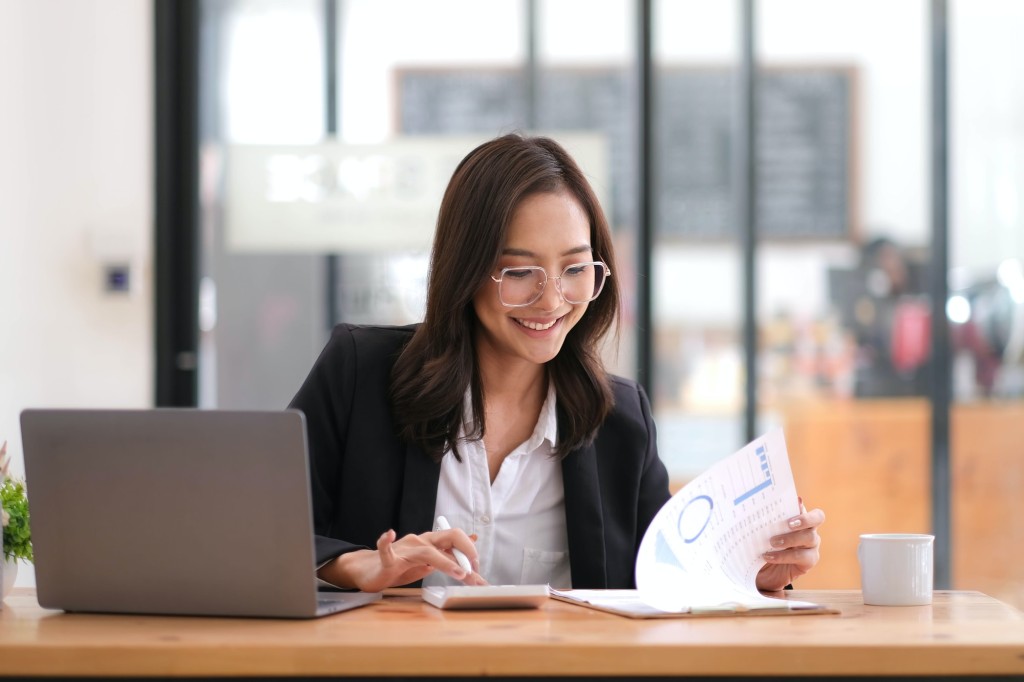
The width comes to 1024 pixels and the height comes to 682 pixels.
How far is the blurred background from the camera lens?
14.0 ft

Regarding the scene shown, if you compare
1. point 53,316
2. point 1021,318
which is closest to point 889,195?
point 1021,318

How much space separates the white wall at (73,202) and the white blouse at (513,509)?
1.68 m

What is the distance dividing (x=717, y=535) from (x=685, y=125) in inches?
123

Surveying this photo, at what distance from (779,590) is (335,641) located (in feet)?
2.44

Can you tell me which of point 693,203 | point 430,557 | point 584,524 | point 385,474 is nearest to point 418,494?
point 385,474

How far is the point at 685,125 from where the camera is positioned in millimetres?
4492

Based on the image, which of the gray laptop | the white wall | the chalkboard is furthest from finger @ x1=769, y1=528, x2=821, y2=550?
the chalkboard

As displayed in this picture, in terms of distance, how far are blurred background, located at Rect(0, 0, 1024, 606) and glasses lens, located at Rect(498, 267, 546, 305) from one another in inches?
93.0

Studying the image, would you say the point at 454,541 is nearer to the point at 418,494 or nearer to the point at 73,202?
the point at 418,494

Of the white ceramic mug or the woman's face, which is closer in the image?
the white ceramic mug

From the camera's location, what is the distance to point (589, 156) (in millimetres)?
4340

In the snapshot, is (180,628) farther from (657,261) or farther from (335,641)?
(657,261)

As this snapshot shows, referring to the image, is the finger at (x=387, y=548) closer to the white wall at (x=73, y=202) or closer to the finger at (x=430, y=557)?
the finger at (x=430, y=557)

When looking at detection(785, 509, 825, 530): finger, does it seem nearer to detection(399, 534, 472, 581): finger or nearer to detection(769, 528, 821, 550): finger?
detection(769, 528, 821, 550): finger
